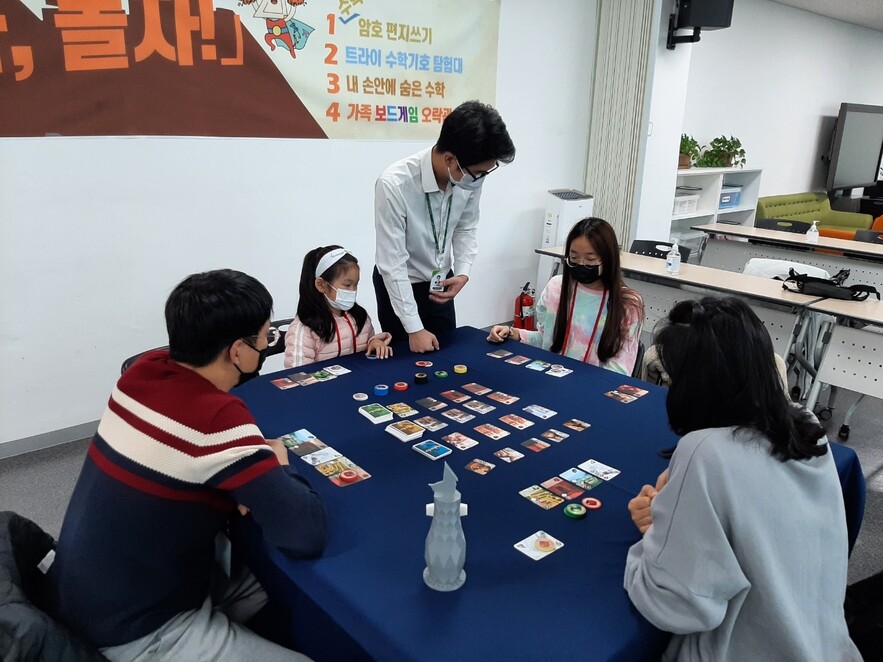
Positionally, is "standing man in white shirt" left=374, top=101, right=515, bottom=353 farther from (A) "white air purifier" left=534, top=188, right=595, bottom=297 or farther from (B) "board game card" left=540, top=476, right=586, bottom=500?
(A) "white air purifier" left=534, top=188, right=595, bottom=297

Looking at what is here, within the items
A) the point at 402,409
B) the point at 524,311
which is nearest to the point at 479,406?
the point at 402,409

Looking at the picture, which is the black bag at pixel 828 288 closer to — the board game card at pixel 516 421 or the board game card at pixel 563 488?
the board game card at pixel 516 421

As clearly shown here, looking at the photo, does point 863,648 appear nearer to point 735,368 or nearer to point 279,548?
point 735,368

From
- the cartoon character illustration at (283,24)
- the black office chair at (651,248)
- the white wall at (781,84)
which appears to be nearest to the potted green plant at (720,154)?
the white wall at (781,84)

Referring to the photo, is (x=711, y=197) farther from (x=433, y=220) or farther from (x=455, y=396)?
(x=455, y=396)

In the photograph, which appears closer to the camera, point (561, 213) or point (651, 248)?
point (651, 248)

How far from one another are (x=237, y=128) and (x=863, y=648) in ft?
10.5

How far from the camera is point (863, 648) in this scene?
114 centimetres

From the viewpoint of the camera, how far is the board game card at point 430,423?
5.17 feet

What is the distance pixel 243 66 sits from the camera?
303 cm

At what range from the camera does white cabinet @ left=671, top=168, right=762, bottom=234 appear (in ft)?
19.1

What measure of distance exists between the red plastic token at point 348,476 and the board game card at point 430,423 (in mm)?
276

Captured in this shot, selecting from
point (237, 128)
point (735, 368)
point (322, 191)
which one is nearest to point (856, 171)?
point (322, 191)

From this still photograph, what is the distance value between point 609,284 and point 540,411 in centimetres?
70
